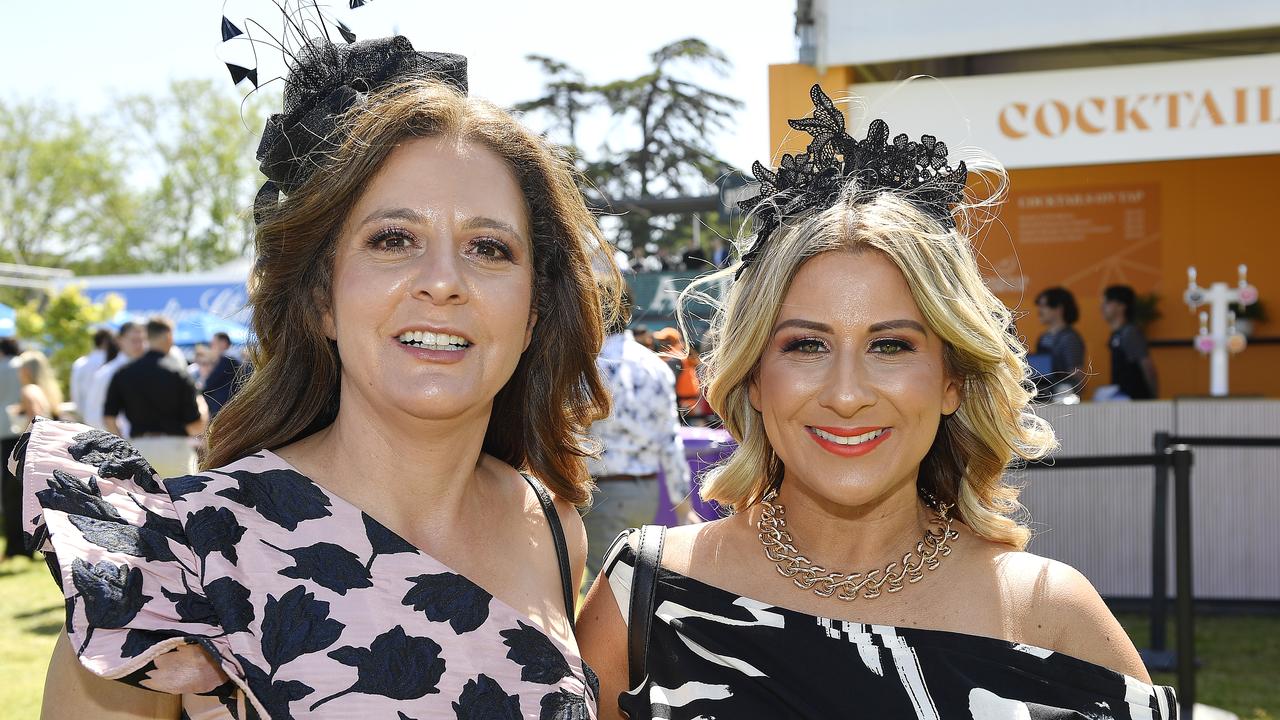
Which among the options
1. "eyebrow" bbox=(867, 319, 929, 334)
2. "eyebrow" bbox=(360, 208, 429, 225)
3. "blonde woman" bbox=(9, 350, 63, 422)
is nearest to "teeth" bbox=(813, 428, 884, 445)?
"eyebrow" bbox=(867, 319, 929, 334)

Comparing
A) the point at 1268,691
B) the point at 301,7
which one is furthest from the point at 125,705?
the point at 1268,691

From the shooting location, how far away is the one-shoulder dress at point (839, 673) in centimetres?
192

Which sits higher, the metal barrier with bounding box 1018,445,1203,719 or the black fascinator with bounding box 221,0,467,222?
the black fascinator with bounding box 221,0,467,222

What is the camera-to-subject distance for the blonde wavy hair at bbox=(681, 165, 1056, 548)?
2.08m

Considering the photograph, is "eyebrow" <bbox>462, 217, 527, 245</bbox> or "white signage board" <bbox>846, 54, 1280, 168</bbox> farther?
"white signage board" <bbox>846, 54, 1280, 168</bbox>

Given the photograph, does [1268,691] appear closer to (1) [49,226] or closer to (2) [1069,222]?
(2) [1069,222]

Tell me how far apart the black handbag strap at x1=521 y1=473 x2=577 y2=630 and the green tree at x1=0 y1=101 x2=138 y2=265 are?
39504 mm

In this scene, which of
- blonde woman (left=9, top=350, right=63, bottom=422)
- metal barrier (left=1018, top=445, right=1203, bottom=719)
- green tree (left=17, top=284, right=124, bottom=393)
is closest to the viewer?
metal barrier (left=1018, top=445, right=1203, bottom=719)

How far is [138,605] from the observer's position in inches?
60.7

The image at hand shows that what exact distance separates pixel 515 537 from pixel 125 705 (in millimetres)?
761

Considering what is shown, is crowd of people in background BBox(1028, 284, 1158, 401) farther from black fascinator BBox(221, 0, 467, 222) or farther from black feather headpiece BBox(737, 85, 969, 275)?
black fascinator BBox(221, 0, 467, 222)

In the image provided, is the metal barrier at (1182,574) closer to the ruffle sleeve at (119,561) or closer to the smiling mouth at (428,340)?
the smiling mouth at (428,340)

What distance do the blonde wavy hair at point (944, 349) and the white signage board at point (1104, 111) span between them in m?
3.30

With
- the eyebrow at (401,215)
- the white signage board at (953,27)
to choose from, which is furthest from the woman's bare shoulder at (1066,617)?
the white signage board at (953,27)
